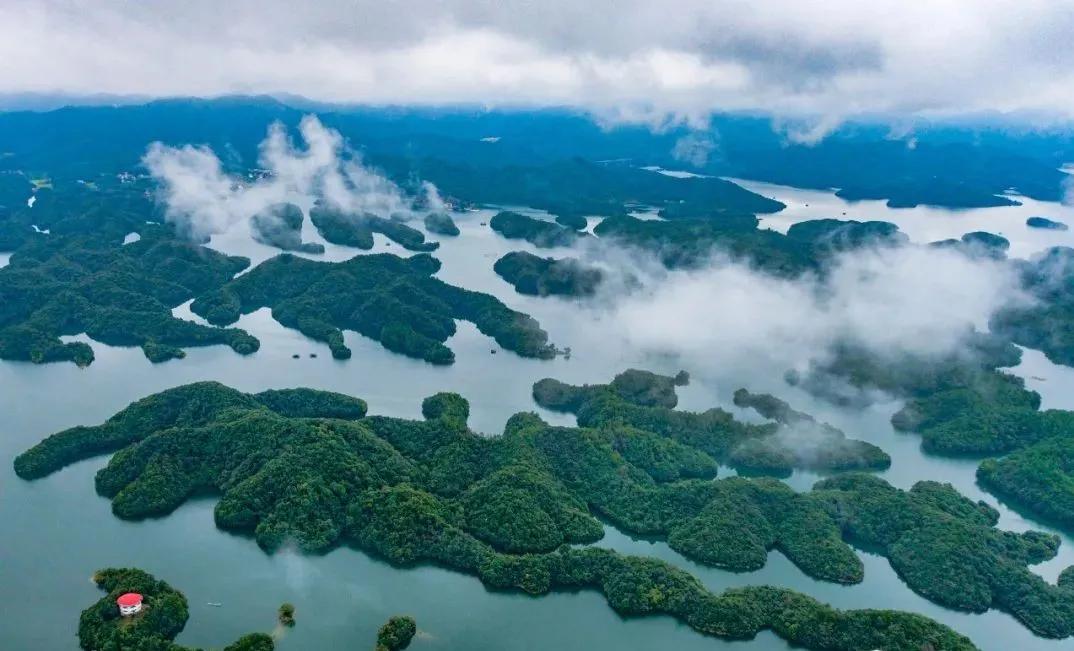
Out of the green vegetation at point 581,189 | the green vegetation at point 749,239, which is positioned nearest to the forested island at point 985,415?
the green vegetation at point 749,239

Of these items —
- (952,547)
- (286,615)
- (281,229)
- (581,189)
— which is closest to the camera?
(286,615)

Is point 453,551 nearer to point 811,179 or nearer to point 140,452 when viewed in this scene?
point 140,452

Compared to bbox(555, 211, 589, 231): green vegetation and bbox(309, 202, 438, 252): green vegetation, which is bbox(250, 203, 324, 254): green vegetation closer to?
bbox(309, 202, 438, 252): green vegetation

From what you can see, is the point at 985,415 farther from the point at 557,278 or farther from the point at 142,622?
the point at 142,622

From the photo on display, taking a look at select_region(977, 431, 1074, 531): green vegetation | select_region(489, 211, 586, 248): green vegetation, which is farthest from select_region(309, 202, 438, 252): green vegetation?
select_region(977, 431, 1074, 531): green vegetation

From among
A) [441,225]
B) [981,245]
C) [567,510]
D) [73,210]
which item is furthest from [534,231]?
[567,510]

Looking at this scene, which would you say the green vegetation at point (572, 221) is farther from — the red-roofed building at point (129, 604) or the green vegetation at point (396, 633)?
the red-roofed building at point (129, 604)

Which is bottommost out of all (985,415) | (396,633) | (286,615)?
(286,615)
